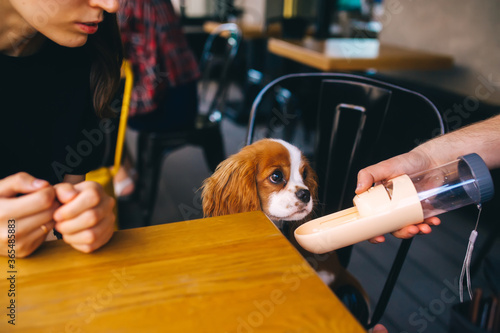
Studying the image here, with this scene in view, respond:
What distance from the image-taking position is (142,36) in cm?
216

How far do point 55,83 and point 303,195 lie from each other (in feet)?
2.30

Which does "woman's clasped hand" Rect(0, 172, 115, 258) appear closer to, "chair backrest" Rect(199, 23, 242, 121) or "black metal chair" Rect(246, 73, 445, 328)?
"black metal chair" Rect(246, 73, 445, 328)

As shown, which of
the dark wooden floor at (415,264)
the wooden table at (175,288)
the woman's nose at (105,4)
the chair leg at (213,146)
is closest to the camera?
the wooden table at (175,288)

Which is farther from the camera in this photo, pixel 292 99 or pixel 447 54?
pixel 292 99

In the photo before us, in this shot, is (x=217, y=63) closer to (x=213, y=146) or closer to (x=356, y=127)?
(x=213, y=146)

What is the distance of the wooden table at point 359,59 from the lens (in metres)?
2.47

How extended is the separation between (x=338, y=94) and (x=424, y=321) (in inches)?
44.7

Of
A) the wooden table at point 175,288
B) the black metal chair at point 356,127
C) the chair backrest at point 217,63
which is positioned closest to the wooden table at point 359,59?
the chair backrest at point 217,63

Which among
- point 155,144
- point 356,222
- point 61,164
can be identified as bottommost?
point 155,144

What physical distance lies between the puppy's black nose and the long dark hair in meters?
0.57

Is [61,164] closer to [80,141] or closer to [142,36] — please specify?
[80,141]

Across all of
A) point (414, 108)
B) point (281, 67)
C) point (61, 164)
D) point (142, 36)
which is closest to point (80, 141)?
point (61, 164)

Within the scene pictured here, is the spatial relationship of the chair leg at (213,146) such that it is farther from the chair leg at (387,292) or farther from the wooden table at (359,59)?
the chair leg at (387,292)

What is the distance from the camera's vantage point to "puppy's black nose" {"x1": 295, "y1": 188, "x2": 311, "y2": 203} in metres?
1.00
